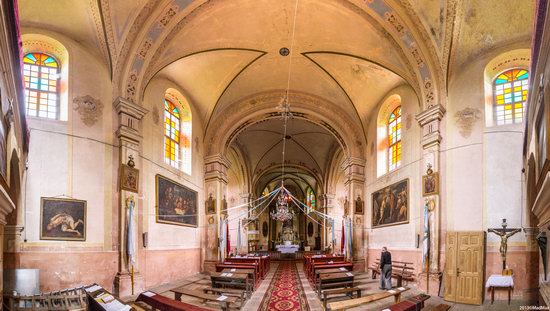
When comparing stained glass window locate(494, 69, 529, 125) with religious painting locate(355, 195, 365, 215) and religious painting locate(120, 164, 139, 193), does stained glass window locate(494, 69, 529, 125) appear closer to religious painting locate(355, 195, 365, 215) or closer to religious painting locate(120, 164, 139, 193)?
religious painting locate(355, 195, 365, 215)

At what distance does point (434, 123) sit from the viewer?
12.3 m

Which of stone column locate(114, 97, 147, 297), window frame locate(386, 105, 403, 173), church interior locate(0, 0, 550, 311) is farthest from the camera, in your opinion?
window frame locate(386, 105, 403, 173)

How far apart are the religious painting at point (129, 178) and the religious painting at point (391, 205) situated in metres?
9.06

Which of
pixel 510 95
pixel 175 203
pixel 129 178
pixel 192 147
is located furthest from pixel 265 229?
pixel 510 95

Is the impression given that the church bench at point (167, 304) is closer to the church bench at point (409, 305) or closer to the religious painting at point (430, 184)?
the church bench at point (409, 305)

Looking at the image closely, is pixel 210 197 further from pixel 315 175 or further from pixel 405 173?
pixel 315 175

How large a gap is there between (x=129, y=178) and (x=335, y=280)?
22.2 feet

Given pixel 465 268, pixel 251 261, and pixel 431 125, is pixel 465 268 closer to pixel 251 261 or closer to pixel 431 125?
pixel 431 125

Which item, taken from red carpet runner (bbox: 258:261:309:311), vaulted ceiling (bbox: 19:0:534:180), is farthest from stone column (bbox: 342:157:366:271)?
red carpet runner (bbox: 258:261:309:311)

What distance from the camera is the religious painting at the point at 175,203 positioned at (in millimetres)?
13883

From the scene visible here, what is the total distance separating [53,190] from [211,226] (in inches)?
357

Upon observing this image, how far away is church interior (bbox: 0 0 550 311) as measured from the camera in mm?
9602

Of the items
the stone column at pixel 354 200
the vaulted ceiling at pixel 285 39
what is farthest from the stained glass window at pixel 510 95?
the stone column at pixel 354 200

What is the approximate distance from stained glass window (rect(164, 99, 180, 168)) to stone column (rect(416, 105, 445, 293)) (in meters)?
9.03
